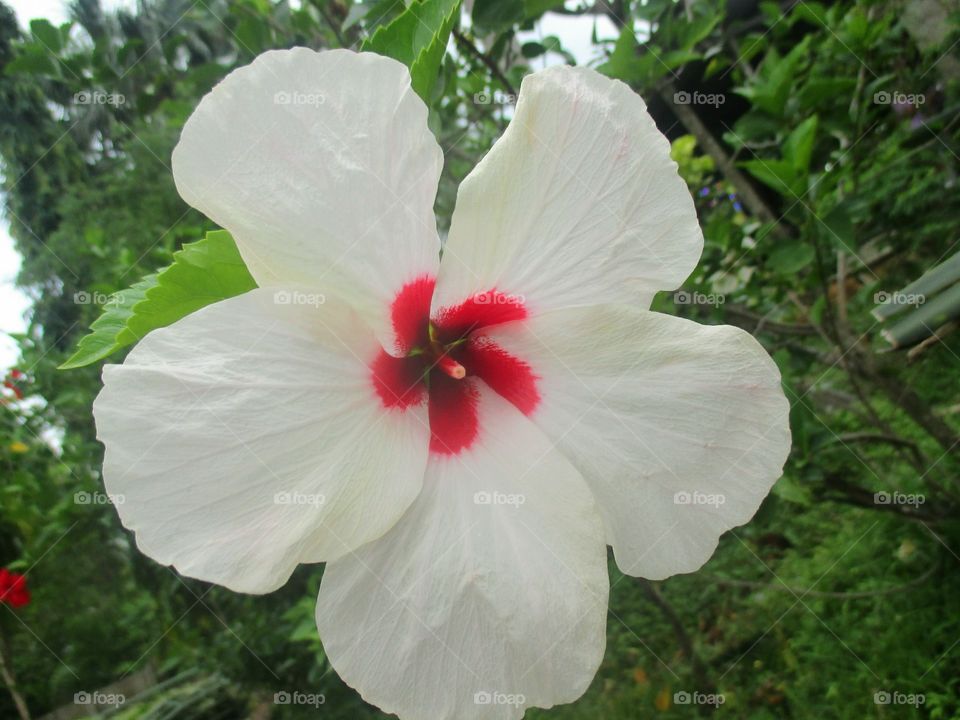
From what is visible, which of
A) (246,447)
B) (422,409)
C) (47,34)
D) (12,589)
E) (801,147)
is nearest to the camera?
(246,447)

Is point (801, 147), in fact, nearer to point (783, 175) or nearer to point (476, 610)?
point (783, 175)

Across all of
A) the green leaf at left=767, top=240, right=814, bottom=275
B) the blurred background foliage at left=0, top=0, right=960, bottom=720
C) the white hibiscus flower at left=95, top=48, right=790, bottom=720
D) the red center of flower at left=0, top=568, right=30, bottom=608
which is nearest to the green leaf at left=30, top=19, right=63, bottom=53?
the blurred background foliage at left=0, top=0, right=960, bottom=720

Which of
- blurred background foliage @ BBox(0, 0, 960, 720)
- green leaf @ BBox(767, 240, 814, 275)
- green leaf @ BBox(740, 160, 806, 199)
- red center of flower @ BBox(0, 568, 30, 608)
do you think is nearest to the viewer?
green leaf @ BBox(740, 160, 806, 199)

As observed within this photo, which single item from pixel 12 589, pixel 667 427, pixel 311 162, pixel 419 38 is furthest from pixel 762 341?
pixel 12 589

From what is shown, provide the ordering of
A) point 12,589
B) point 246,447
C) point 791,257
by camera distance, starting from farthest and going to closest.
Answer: point 12,589 < point 791,257 < point 246,447

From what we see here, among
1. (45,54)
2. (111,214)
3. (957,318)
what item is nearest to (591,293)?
(957,318)

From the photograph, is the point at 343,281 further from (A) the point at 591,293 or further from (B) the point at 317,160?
(A) the point at 591,293

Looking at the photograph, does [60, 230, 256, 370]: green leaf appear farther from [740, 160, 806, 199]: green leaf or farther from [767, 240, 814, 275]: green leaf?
[767, 240, 814, 275]: green leaf

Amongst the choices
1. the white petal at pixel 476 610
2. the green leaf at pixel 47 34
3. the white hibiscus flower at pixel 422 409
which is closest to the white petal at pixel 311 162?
the white hibiscus flower at pixel 422 409
